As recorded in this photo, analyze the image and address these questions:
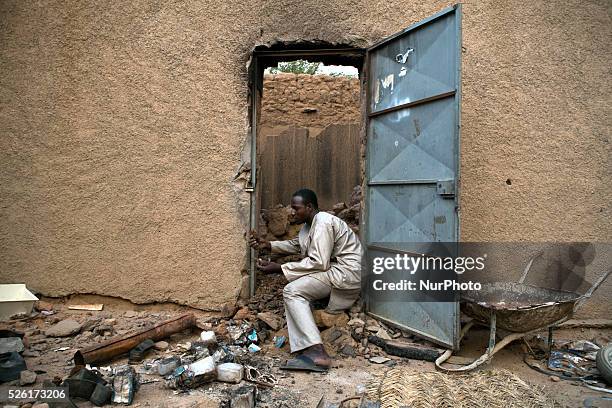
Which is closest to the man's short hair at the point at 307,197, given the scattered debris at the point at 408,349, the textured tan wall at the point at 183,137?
the textured tan wall at the point at 183,137

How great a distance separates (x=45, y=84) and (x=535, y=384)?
479 cm

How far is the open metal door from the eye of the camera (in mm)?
3141

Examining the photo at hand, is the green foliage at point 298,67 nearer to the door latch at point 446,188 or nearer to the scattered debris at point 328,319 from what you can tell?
the scattered debris at point 328,319

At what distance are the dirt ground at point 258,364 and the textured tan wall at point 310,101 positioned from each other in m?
4.63

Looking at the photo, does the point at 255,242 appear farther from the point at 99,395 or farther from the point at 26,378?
the point at 26,378

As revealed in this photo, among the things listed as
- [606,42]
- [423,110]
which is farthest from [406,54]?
[606,42]

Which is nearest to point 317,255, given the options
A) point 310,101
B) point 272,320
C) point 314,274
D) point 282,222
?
point 314,274

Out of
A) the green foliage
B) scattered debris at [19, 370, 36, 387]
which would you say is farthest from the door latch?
the green foliage

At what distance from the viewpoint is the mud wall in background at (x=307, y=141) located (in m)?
7.53

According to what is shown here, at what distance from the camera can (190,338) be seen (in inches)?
143

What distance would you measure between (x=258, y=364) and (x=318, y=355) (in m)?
0.47

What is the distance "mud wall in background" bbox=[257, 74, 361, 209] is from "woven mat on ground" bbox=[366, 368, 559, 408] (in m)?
4.66

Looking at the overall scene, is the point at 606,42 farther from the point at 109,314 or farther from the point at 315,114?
the point at 109,314

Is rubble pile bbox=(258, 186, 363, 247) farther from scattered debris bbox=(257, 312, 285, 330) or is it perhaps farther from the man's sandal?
the man's sandal
